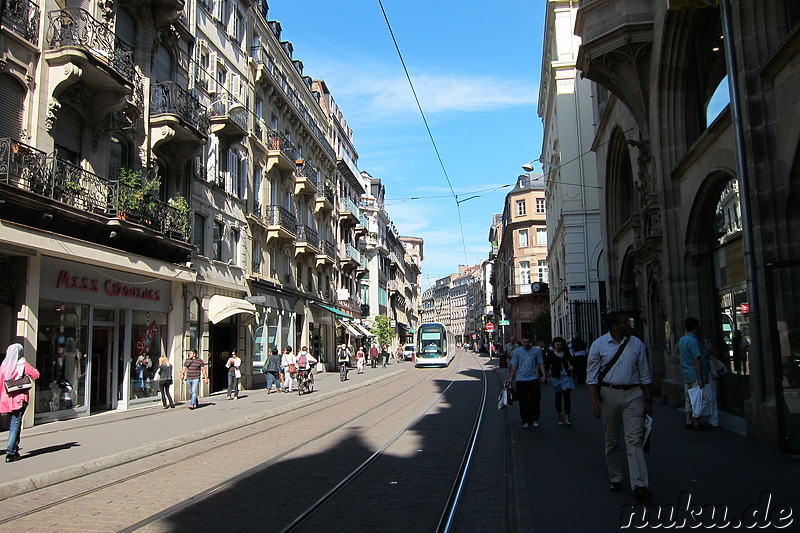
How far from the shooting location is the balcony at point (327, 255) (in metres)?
39.0

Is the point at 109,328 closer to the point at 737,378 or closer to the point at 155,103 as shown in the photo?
the point at 155,103

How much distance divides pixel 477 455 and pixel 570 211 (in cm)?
2542

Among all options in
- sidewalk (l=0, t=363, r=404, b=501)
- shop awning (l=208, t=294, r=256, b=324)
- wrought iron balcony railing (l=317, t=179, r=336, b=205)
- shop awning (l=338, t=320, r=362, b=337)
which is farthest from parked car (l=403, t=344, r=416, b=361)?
sidewalk (l=0, t=363, r=404, b=501)

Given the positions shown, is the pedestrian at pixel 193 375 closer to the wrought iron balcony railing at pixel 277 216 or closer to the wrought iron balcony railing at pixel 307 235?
the wrought iron balcony railing at pixel 277 216

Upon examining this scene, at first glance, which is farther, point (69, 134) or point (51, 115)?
point (69, 134)

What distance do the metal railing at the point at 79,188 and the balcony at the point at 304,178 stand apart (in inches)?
604

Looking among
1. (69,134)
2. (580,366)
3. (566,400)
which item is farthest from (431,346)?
(566,400)

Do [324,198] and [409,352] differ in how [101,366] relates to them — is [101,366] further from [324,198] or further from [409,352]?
[409,352]

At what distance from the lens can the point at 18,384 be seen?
983cm

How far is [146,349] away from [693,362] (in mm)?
15191

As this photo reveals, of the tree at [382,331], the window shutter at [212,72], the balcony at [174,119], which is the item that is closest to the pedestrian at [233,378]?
the balcony at [174,119]

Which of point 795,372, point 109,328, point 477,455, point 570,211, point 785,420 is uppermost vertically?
point 570,211

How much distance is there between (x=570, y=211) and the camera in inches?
1326

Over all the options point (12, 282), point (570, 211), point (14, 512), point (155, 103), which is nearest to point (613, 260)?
point (570, 211)
